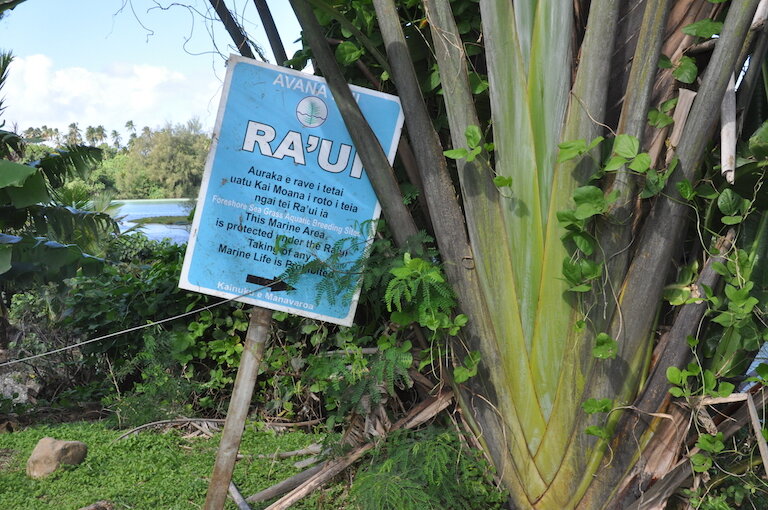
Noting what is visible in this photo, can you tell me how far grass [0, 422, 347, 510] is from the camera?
353 centimetres

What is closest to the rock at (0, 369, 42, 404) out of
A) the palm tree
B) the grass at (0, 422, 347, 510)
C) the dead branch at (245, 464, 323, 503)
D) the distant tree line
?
the grass at (0, 422, 347, 510)

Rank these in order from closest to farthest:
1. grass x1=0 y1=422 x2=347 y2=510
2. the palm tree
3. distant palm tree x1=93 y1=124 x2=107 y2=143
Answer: the palm tree → grass x1=0 y1=422 x2=347 y2=510 → distant palm tree x1=93 y1=124 x2=107 y2=143

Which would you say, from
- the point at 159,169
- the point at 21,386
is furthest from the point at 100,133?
the point at 21,386

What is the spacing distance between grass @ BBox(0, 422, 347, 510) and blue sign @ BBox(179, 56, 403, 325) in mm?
1073

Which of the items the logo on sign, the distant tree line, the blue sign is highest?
the logo on sign

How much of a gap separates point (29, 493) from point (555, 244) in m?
3.09

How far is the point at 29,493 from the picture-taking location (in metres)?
3.75

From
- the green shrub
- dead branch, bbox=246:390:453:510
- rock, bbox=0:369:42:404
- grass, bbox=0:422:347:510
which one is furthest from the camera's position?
rock, bbox=0:369:42:404

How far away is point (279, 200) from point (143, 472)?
2.04 meters

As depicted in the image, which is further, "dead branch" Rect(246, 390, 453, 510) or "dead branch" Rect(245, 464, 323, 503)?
"dead branch" Rect(245, 464, 323, 503)

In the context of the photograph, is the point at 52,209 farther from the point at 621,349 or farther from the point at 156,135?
the point at 156,135

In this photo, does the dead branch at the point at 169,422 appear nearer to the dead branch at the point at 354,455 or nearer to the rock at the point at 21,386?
the dead branch at the point at 354,455

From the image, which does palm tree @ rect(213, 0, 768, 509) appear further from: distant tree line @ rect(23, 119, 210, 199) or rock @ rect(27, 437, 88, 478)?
distant tree line @ rect(23, 119, 210, 199)

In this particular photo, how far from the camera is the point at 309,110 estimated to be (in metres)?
2.87
